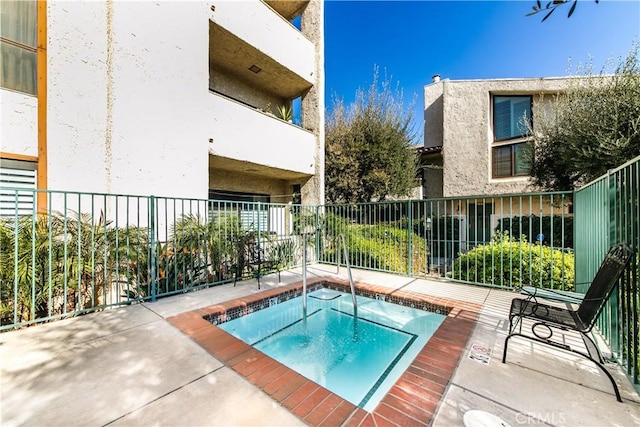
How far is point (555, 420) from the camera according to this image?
181 centimetres

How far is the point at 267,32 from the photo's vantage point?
7957 millimetres

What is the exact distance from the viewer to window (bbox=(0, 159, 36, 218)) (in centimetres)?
420

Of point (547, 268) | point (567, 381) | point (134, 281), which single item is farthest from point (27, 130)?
point (547, 268)

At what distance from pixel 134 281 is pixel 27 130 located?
313 centimetres

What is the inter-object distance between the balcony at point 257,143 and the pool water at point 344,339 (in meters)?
4.49

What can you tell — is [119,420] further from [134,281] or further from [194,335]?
[134,281]

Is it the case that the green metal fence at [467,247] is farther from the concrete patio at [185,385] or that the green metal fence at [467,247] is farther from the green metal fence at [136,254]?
the concrete patio at [185,385]

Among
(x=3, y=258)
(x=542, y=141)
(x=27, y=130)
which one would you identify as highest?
(x=542, y=141)

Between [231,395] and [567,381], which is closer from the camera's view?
[231,395]

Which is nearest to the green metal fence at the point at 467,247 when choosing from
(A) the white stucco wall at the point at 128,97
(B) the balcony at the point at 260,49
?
(A) the white stucco wall at the point at 128,97

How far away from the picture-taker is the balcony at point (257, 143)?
272 inches

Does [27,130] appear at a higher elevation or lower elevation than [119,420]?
higher

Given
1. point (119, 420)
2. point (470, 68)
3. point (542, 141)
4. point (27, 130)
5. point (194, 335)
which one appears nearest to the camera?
point (119, 420)

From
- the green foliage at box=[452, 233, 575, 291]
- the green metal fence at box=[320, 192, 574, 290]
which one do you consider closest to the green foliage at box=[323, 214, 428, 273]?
the green metal fence at box=[320, 192, 574, 290]
